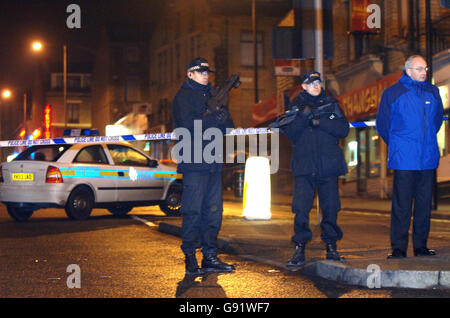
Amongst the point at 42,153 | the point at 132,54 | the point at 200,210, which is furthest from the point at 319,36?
Answer: the point at 132,54

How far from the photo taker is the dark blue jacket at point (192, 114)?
7.03 meters

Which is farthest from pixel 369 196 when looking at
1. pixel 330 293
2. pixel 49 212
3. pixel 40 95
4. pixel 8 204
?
pixel 40 95

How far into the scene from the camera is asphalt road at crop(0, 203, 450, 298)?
5.83 m

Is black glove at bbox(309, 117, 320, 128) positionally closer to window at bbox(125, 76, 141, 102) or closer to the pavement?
the pavement

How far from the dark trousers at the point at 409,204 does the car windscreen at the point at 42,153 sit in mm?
8334

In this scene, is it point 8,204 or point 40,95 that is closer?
point 8,204

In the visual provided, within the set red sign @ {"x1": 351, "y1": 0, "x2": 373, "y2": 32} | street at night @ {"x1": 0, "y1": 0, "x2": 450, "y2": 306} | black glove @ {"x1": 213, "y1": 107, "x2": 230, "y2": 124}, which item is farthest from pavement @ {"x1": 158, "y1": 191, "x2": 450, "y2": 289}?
red sign @ {"x1": 351, "y1": 0, "x2": 373, "y2": 32}

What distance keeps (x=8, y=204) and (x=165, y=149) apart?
33586mm

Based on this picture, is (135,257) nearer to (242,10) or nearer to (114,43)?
(242,10)

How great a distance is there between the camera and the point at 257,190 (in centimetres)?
1273

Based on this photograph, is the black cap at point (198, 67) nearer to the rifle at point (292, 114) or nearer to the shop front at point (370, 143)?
the rifle at point (292, 114)

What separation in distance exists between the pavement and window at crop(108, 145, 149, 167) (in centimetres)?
337

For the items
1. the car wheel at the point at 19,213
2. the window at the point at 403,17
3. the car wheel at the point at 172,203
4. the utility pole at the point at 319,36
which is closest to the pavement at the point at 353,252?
the utility pole at the point at 319,36
